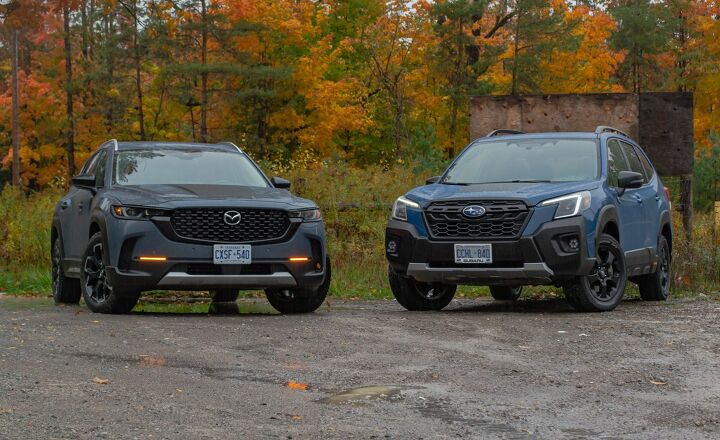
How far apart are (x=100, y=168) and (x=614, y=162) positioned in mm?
5489

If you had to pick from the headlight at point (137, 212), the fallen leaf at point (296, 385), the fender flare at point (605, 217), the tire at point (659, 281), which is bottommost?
the tire at point (659, 281)

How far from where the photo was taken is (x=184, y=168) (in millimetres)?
13430

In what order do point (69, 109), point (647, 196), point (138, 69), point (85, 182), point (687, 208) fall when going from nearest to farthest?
point (85, 182) < point (647, 196) < point (687, 208) < point (138, 69) < point (69, 109)

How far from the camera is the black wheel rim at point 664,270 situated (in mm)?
15273

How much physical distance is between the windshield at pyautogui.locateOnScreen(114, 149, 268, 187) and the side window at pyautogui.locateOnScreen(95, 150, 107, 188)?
0.55 feet

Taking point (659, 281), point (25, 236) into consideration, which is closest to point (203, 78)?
point (25, 236)

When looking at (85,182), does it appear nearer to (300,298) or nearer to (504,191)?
(300,298)

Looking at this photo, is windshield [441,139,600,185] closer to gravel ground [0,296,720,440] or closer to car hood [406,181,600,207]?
car hood [406,181,600,207]

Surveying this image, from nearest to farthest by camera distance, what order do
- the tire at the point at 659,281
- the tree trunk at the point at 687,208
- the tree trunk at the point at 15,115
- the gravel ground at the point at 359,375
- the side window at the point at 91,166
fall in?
the gravel ground at the point at 359,375, the side window at the point at 91,166, the tire at the point at 659,281, the tree trunk at the point at 687,208, the tree trunk at the point at 15,115

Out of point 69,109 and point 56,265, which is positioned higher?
point 69,109

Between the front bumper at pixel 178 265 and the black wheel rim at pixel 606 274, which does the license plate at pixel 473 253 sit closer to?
the black wheel rim at pixel 606 274

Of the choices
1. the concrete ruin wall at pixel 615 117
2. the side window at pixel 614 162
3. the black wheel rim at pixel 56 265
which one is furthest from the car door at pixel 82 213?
the concrete ruin wall at pixel 615 117

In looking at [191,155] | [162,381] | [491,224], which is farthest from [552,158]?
[162,381]

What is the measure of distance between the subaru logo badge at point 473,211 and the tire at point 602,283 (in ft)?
3.86
